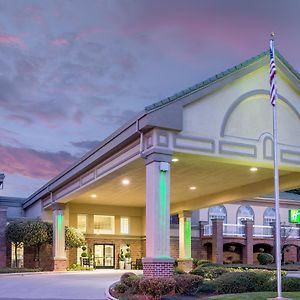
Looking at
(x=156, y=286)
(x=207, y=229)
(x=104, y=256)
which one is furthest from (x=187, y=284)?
(x=207, y=229)

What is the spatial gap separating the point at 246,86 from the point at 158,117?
4.60m

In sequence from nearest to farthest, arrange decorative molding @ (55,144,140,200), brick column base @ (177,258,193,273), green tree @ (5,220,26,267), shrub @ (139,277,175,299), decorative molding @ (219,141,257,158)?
shrub @ (139,277,175,299) < decorative molding @ (219,141,257,158) < decorative molding @ (55,144,140,200) < green tree @ (5,220,26,267) < brick column base @ (177,258,193,273)

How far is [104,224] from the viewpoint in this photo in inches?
1737

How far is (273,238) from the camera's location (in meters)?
48.1

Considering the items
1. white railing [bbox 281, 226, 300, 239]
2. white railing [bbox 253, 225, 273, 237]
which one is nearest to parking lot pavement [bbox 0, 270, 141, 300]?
white railing [bbox 253, 225, 273, 237]

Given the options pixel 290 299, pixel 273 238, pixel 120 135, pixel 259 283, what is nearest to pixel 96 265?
pixel 273 238

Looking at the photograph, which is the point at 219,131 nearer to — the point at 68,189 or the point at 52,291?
the point at 52,291

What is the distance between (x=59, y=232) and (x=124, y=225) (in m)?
7.88

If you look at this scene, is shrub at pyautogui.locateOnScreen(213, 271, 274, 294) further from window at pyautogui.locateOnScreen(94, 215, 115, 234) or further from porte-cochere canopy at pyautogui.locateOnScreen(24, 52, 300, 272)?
window at pyautogui.locateOnScreen(94, 215, 115, 234)

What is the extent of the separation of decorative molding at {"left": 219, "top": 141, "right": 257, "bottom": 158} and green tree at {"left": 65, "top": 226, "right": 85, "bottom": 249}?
20.1 meters

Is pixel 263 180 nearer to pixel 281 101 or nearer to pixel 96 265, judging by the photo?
pixel 281 101

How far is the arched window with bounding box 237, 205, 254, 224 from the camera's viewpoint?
163 feet

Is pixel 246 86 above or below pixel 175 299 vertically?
above

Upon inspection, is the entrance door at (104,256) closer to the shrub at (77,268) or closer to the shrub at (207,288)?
the shrub at (77,268)
